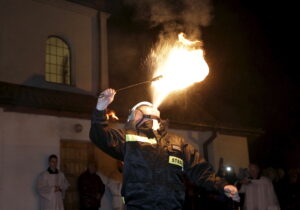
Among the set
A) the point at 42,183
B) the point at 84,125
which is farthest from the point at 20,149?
the point at 84,125

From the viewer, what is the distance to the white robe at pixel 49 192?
9.62 metres

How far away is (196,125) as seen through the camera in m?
14.1

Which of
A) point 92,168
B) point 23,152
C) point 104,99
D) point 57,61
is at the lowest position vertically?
point 92,168

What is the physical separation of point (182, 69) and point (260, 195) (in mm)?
5378

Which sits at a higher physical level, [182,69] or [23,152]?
[182,69]

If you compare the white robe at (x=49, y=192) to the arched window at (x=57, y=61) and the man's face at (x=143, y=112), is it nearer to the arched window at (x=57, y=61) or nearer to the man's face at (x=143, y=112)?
the arched window at (x=57, y=61)

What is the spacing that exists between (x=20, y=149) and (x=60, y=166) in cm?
133

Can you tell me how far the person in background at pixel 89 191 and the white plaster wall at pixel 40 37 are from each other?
393 centimetres

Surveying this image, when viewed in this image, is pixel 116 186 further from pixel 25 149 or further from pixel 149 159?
pixel 149 159

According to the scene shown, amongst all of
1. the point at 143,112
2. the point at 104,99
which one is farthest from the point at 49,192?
the point at 104,99

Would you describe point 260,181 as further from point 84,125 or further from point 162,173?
point 162,173

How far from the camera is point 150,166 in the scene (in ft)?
15.0

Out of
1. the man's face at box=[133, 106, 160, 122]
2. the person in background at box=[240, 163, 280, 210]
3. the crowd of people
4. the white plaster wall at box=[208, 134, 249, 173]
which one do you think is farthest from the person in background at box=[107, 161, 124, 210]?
the man's face at box=[133, 106, 160, 122]

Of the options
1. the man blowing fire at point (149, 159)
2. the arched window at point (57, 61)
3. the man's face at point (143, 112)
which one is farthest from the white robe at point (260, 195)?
the arched window at point (57, 61)
